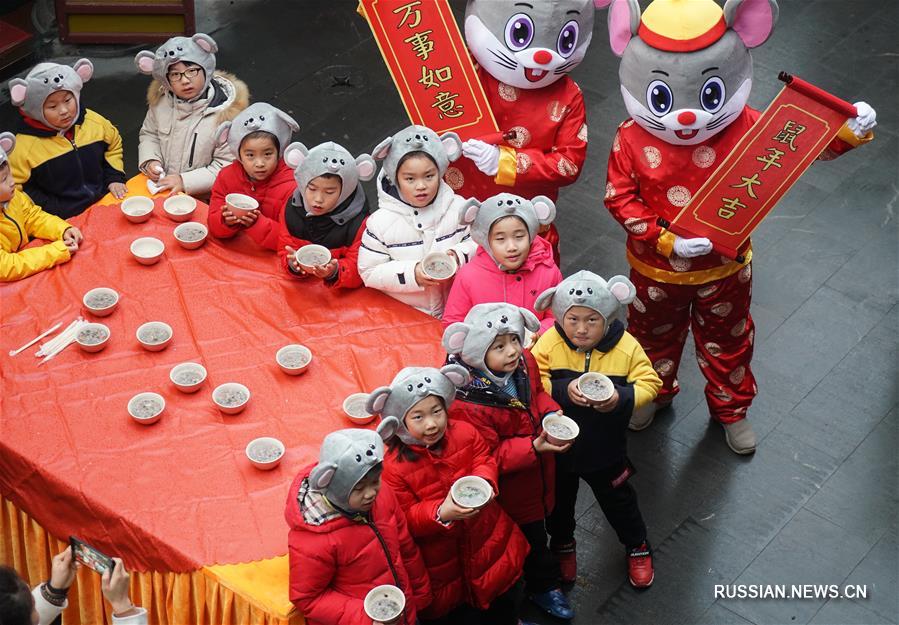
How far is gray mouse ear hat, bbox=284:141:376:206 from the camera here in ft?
16.4

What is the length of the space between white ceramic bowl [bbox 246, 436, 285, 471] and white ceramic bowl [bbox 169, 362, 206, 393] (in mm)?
360

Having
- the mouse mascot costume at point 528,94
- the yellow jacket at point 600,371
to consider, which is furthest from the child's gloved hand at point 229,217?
the yellow jacket at point 600,371

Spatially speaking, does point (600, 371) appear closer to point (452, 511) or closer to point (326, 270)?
point (452, 511)

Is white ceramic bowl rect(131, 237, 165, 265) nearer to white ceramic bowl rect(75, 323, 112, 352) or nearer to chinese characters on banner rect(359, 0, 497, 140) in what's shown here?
white ceramic bowl rect(75, 323, 112, 352)

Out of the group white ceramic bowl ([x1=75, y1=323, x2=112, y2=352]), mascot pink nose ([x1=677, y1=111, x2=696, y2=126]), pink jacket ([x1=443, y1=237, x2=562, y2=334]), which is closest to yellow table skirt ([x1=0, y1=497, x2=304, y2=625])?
white ceramic bowl ([x1=75, y1=323, x2=112, y2=352])

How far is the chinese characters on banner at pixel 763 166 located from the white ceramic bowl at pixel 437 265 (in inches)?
33.9

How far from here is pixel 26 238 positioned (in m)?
5.39

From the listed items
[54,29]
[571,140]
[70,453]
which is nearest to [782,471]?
[571,140]

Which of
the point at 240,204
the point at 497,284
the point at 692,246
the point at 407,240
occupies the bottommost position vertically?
the point at 240,204

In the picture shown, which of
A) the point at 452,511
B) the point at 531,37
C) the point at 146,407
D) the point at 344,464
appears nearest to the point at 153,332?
the point at 146,407

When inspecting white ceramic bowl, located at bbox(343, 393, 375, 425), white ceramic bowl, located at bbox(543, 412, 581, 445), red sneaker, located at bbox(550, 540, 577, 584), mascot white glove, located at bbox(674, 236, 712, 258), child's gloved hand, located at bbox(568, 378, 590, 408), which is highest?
mascot white glove, located at bbox(674, 236, 712, 258)

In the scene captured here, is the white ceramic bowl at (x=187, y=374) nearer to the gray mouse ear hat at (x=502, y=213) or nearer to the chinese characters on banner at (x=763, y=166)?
the gray mouse ear hat at (x=502, y=213)

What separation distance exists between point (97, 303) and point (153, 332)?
0.29 m

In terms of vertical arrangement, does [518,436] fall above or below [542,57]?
below
